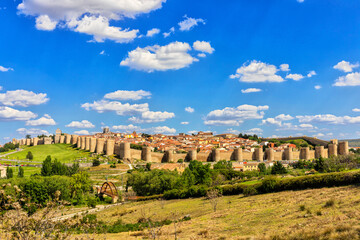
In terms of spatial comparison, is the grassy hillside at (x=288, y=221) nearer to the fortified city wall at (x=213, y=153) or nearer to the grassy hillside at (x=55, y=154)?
the fortified city wall at (x=213, y=153)

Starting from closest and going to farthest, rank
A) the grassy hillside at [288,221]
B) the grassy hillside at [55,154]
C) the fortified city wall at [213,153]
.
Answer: the grassy hillside at [288,221] → the fortified city wall at [213,153] → the grassy hillside at [55,154]

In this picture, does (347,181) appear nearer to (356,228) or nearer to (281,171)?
(356,228)

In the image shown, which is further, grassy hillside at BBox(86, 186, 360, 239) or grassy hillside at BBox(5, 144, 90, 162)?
grassy hillside at BBox(5, 144, 90, 162)

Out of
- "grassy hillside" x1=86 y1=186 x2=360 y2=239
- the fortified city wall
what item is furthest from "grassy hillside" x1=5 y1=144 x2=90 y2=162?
"grassy hillside" x1=86 y1=186 x2=360 y2=239

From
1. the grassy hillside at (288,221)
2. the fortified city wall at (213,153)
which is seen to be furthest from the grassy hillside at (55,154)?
the grassy hillside at (288,221)

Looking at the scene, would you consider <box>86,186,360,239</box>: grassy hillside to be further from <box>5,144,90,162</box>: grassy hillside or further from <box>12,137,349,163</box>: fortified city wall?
<box>5,144,90,162</box>: grassy hillside

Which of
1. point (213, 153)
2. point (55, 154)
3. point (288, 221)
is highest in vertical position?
point (213, 153)

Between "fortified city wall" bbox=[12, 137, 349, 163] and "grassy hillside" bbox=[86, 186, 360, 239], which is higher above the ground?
"fortified city wall" bbox=[12, 137, 349, 163]

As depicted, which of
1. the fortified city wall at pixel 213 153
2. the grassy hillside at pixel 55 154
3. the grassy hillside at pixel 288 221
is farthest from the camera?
the grassy hillside at pixel 55 154

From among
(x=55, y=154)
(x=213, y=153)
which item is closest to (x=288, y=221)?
(x=213, y=153)

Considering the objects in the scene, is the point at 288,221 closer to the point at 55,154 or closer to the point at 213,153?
the point at 213,153

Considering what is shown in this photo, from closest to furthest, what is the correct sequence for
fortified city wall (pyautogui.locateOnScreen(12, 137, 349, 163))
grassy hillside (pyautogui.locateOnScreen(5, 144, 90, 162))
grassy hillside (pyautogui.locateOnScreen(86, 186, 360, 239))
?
1. grassy hillside (pyautogui.locateOnScreen(86, 186, 360, 239))
2. fortified city wall (pyautogui.locateOnScreen(12, 137, 349, 163))
3. grassy hillside (pyautogui.locateOnScreen(5, 144, 90, 162))

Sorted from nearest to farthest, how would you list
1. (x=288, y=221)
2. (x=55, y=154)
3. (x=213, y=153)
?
(x=288, y=221) < (x=213, y=153) < (x=55, y=154)

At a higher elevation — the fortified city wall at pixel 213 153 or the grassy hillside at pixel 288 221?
the fortified city wall at pixel 213 153
